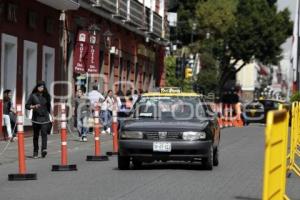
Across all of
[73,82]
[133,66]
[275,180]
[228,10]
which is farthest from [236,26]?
[275,180]

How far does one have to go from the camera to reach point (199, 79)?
66375 mm

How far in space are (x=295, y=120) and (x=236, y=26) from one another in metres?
48.5

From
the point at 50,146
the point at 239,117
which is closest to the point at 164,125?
the point at 50,146

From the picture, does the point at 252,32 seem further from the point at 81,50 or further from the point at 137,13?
the point at 81,50

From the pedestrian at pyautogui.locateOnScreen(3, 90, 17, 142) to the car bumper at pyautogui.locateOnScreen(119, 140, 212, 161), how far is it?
32.9ft

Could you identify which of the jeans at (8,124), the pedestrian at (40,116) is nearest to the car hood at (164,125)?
the pedestrian at (40,116)

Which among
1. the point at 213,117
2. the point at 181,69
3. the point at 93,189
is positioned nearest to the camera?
the point at 93,189

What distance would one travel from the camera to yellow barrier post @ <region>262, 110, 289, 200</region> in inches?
272

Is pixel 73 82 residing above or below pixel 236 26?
below

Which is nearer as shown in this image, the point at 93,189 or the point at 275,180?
the point at 275,180

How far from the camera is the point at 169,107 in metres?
17.0

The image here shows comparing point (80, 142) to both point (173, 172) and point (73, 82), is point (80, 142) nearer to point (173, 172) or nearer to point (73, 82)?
point (73, 82)

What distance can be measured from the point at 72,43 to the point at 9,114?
291 inches

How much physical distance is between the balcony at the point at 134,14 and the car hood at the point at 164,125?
1728 cm
